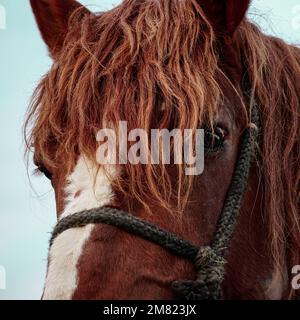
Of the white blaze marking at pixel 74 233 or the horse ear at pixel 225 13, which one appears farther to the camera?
the horse ear at pixel 225 13

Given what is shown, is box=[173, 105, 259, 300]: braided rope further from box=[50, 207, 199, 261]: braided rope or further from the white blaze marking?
the white blaze marking

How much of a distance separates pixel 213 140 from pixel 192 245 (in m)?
0.58

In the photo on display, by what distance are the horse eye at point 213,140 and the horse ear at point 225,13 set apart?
694 mm

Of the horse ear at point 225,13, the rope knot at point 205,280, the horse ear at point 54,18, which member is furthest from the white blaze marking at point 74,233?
the horse ear at point 54,18

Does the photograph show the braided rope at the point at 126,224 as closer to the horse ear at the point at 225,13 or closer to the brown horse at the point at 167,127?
the brown horse at the point at 167,127

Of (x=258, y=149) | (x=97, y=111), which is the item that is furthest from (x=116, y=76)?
(x=258, y=149)

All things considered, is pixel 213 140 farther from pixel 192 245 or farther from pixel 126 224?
pixel 126 224

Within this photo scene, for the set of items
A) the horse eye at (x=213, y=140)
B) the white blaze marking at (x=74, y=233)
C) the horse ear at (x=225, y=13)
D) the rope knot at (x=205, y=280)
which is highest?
the horse ear at (x=225, y=13)

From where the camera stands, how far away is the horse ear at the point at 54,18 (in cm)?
409

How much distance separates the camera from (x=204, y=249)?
3027 millimetres

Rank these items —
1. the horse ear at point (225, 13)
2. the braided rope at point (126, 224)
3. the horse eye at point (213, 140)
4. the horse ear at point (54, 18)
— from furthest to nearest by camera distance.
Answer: the horse ear at point (54, 18) < the horse ear at point (225, 13) < the horse eye at point (213, 140) < the braided rope at point (126, 224)

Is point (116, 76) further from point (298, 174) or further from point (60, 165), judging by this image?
point (298, 174)

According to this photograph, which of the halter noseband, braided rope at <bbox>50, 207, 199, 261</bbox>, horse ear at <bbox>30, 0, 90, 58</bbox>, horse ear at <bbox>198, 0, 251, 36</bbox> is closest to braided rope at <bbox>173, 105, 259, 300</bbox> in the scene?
the halter noseband

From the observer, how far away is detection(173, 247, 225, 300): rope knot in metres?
2.90
